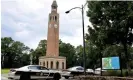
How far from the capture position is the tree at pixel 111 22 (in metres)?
26.5

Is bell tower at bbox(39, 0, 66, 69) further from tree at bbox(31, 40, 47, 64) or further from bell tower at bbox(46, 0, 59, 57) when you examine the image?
tree at bbox(31, 40, 47, 64)

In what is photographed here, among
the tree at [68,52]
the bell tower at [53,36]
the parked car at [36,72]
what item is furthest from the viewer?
the tree at [68,52]

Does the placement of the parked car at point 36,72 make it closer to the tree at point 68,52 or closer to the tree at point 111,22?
the tree at point 111,22

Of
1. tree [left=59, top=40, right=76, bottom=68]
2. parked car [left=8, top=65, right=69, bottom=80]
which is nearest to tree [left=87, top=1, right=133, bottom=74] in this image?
parked car [left=8, top=65, right=69, bottom=80]

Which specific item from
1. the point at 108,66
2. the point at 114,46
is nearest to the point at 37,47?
the point at 114,46

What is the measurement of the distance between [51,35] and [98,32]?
4341 cm

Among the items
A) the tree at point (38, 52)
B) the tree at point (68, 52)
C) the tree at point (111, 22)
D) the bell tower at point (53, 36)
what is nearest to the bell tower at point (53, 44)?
the bell tower at point (53, 36)

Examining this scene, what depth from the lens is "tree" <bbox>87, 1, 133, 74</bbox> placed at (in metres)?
26.5

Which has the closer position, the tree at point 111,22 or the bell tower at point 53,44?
the tree at point 111,22

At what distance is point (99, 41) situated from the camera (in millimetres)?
28812

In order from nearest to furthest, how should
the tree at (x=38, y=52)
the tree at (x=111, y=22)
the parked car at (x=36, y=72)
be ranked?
the parked car at (x=36, y=72) → the tree at (x=111, y=22) → the tree at (x=38, y=52)

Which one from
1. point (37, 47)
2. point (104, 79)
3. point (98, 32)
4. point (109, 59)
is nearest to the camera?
point (104, 79)

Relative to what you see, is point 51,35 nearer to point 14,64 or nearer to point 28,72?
point 14,64

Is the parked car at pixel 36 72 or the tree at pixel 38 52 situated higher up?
the tree at pixel 38 52
